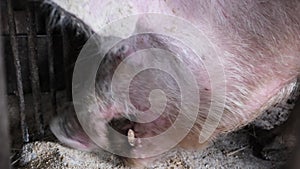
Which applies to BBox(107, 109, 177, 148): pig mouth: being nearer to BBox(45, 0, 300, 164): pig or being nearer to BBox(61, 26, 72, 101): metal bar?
BBox(45, 0, 300, 164): pig

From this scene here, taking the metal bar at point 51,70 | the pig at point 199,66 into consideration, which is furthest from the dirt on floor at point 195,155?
the pig at point 199,66

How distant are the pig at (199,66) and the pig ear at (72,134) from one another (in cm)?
4

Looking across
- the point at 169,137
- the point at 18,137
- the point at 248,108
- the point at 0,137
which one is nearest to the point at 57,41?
the point at 18,137

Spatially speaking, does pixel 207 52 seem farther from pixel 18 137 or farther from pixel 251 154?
pixel 18 137

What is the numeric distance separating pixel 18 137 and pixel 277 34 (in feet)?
3.25

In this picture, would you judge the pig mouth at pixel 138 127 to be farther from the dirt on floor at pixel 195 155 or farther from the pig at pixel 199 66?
the dirt on floor at pixel 195 155

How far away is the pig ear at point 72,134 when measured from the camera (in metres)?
1.19

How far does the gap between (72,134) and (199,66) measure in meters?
0.48

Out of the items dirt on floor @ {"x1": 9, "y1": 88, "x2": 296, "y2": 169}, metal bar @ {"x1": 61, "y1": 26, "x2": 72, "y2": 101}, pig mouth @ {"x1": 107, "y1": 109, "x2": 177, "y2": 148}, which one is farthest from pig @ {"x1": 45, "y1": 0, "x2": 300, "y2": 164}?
metal bar @ {"x1": 61, "y1": 26, "x2": 72, "y2": 101}

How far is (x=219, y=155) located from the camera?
4.90ft

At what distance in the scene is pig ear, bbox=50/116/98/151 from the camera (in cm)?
119

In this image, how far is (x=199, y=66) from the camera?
3.14 feet

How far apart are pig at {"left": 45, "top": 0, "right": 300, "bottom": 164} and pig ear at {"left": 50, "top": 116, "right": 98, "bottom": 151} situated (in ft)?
0.12

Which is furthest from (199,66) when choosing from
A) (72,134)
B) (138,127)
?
(72,134)
